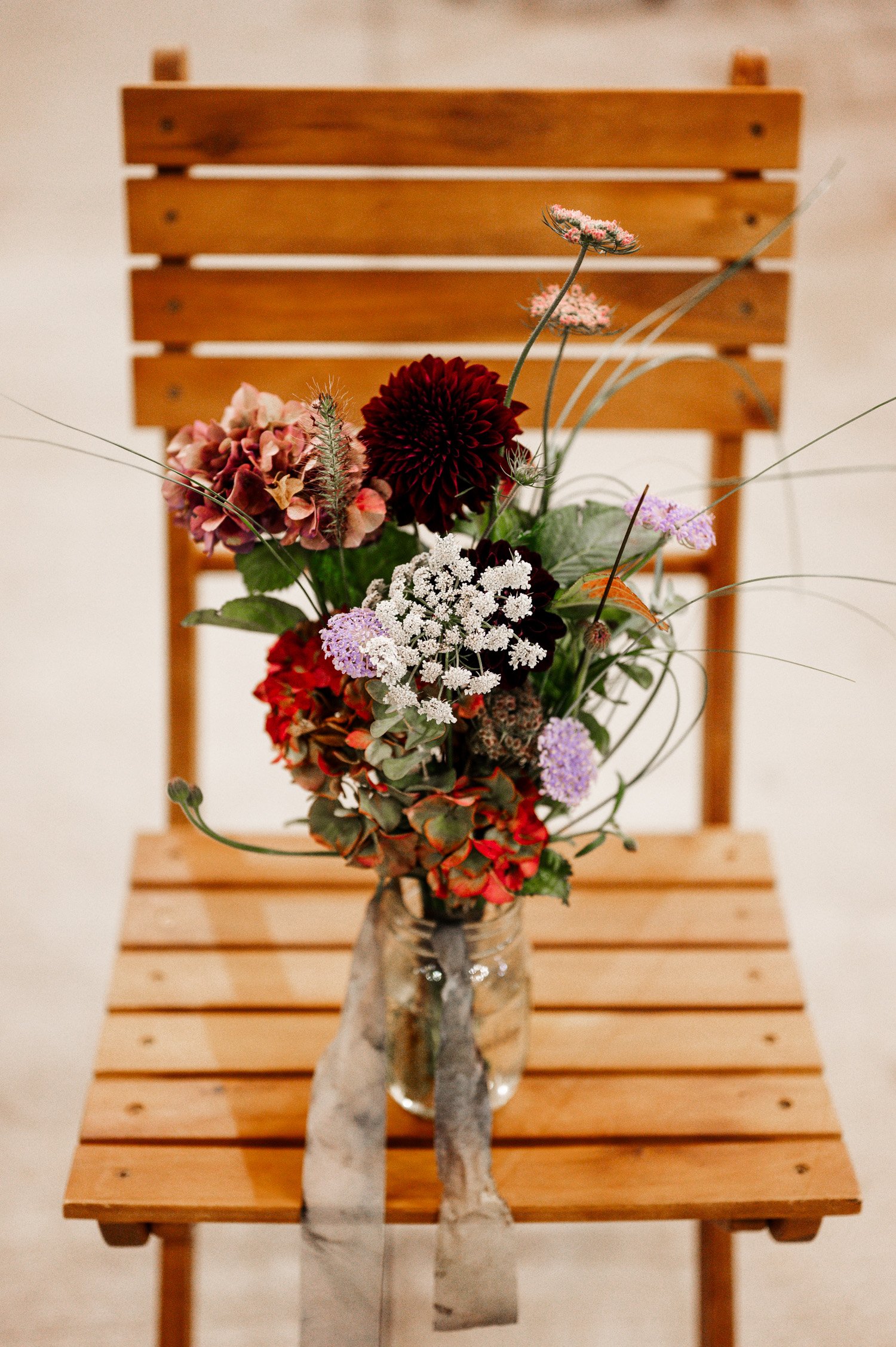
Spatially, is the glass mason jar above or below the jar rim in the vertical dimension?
below

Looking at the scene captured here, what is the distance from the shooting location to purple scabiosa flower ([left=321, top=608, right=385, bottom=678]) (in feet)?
2.47

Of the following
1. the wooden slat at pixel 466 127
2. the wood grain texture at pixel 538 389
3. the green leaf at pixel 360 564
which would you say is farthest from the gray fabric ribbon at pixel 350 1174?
the wooden slat at pixel 466 127

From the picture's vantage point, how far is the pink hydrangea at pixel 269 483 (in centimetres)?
78

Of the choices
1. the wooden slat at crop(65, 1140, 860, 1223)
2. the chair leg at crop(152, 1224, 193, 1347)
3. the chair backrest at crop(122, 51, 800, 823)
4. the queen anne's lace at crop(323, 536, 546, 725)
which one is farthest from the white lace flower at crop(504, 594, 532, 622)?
the chair leg at crop(152, 1224, 193, 1347)

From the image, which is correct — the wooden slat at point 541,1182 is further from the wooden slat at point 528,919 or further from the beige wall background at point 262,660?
the beige wall background at point 262,660

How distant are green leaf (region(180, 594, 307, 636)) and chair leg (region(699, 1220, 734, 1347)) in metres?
0.71

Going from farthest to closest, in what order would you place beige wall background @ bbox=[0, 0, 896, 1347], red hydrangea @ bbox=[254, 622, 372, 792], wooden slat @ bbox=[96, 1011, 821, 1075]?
1. beige wall background @ bbox=[0, 0, 896, 1347]
2. wooden slat @ bbox=[96, 1011, 821, 1075]
3. red hydrangea @ bbox=[254, 622, 372, 792]

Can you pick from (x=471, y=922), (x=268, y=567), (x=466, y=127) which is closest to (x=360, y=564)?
(x=268, y=567)

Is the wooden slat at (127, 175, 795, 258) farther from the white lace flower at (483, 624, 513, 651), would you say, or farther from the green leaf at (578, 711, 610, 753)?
the white lace flower at (483, 624, 513, 651)

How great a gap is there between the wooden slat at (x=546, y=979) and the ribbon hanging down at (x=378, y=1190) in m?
0.16

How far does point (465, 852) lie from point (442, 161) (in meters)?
0.72

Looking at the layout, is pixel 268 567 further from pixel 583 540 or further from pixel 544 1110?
pixel 544 1110

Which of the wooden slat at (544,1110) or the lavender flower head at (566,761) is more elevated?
the lavender flower head at (566,761)

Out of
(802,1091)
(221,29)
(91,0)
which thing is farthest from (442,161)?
(91,0)
